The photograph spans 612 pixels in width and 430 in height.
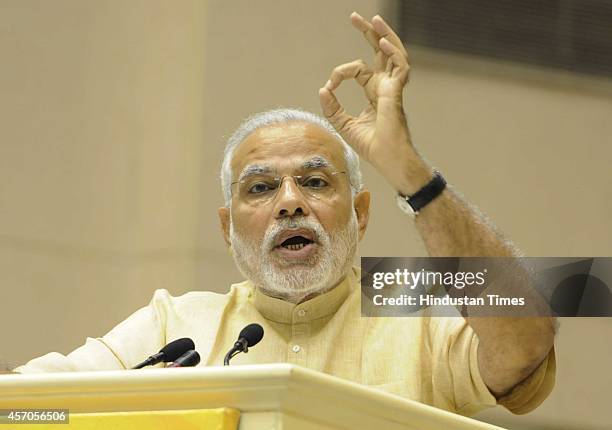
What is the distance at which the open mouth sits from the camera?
328 cm

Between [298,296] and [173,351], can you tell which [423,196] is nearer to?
[298,296]

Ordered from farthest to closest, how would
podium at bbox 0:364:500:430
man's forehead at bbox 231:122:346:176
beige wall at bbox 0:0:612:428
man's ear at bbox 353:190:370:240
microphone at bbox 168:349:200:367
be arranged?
beige wall at bbox 0:0:612:428 → man's ear at bbox 353:190:370:240 → man's forehead at bbox 231:122:346:176 → microphone at bbox 168:349:200:367 → podium at bbox 0:364:500:430

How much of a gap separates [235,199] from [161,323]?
0.41 m

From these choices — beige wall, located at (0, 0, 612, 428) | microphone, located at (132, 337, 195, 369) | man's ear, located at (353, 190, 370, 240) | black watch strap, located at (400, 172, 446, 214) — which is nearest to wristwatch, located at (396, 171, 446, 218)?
black watch strap, located at (400, 172, 446, 214)

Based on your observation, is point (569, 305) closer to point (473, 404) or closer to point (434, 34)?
point (434, 34)

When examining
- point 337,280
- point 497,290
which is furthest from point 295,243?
point 497,290

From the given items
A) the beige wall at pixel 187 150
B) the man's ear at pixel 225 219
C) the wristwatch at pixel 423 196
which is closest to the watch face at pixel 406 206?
the wristwatch at pixel 423 196

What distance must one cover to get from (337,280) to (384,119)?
1.54 feet

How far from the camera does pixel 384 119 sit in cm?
316

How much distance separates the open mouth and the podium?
1308mm

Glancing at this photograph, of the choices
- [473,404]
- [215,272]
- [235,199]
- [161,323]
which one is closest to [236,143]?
[235,199]

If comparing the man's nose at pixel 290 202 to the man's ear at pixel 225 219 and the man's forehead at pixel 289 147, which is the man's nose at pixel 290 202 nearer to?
the man's forehead at pixel 289 147

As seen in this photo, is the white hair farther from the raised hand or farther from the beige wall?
the beige wall

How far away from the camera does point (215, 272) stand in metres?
5.29
